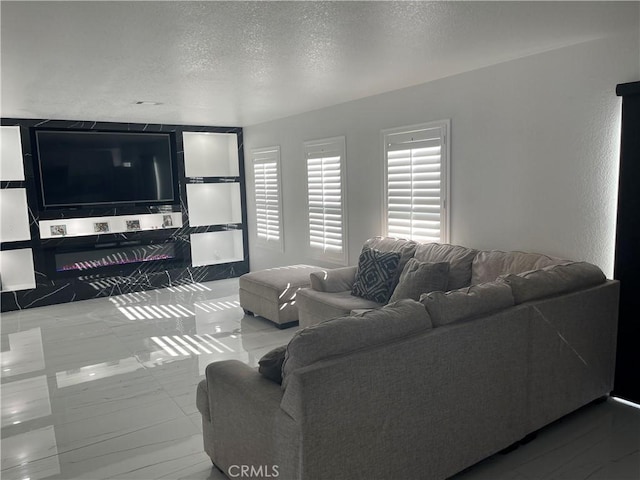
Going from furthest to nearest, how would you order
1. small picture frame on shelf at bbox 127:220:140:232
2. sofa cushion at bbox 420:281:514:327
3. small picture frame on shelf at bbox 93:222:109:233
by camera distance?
small picture frame on shelf at bbox 127:220:140:232
small picture frame on shelf at bbox 93:222:109:233
sofa cushion at bbox 420:281:514:327

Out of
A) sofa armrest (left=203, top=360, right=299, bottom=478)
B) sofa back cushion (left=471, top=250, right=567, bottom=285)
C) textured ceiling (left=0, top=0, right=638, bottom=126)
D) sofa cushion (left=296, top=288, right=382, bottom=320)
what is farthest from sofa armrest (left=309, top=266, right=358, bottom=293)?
sofa armrest (left=203, top=360, right=299, bottom=478)

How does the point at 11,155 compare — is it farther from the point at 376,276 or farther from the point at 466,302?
the point at 466,302

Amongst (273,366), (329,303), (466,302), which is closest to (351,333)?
(273,366)

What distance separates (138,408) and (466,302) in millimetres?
2339

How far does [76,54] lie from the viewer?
3160 mm

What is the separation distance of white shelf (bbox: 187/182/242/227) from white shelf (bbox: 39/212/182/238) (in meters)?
0.43

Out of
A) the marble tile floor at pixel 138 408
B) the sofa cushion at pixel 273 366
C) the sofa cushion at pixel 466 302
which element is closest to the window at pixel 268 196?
the marble tile floor at pixel 138 408

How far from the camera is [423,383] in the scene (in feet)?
6.99

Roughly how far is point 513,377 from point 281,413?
1.32m

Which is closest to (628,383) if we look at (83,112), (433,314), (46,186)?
(433,314)

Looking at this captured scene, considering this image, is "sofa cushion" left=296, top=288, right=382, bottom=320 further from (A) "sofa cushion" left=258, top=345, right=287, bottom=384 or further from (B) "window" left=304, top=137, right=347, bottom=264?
(A) "sofa cushion" left=258, top=345, right=287, bottom=384

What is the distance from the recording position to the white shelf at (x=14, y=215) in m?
6.02

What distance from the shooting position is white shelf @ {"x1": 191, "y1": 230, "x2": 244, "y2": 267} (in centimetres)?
762

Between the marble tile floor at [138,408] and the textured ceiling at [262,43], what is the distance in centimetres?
240
